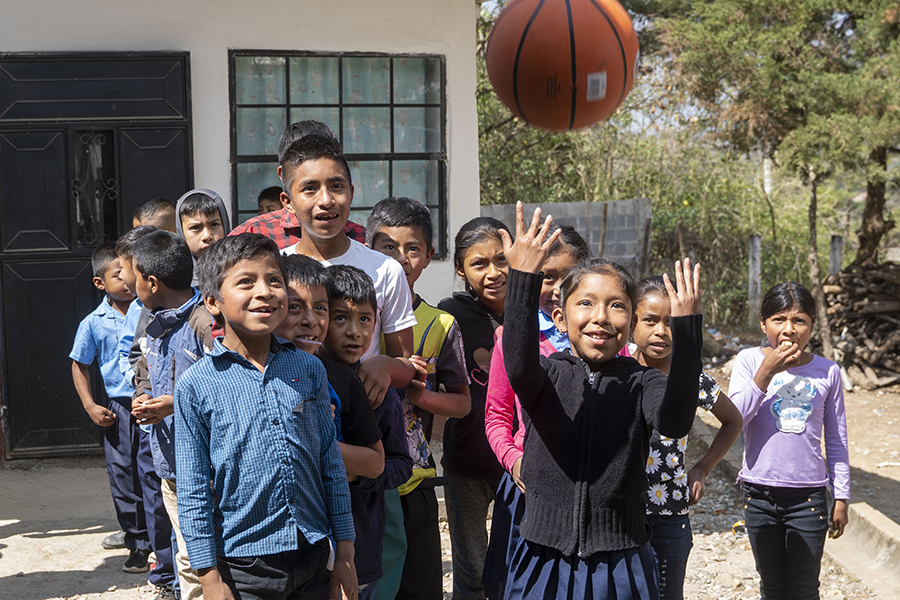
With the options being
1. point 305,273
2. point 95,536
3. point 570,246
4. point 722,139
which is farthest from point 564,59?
point 722,139

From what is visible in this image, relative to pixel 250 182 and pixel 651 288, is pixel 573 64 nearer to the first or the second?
pixel 651 288

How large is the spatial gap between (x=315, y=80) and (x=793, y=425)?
410 cm

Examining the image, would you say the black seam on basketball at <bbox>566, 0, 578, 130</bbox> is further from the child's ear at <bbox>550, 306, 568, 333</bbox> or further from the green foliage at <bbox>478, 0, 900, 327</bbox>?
the green foliage at <bbox>478, 0, 900, 327</bbox>

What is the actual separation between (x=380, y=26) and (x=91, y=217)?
2.38m

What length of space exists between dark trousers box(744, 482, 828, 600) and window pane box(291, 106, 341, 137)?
12.9 ft

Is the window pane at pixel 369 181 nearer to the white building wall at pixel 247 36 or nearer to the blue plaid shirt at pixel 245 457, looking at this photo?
the white building wall at pixel 247 36

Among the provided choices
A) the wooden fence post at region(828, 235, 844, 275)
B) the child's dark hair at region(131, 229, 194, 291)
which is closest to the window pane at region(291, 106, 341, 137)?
the child's dark hair at region(131, 229, 194, 291)

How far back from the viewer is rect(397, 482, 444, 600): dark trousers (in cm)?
296

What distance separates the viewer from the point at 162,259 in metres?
3.24

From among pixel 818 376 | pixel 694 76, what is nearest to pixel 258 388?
pixel 818 376

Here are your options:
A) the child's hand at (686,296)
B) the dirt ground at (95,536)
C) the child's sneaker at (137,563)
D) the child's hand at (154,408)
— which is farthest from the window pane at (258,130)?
the child's hand at (686,296)

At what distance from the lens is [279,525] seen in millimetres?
2225

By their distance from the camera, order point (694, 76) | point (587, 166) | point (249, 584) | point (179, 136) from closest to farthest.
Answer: point (249, 584) < point (179, 136) < point (694, 76) < point (587, 166)

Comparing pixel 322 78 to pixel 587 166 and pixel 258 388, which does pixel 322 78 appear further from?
pixel 587 166
